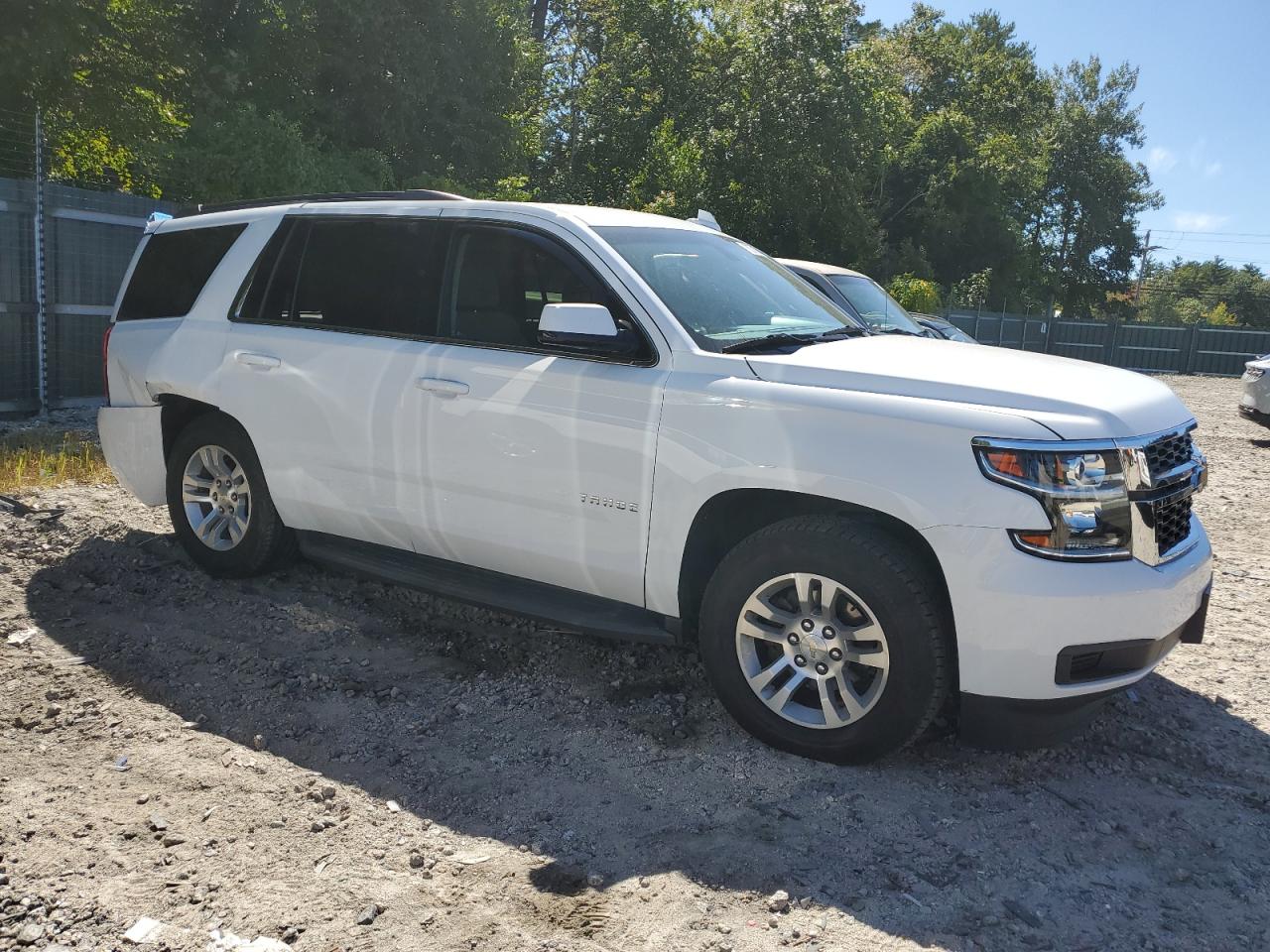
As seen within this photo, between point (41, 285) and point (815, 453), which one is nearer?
point (815, 453)

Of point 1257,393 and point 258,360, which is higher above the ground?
point 258,360

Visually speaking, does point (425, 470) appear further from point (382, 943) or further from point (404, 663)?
point (382, 943)

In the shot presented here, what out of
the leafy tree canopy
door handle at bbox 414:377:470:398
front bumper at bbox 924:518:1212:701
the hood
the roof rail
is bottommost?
front bumper at bbox 924:518:1212:701

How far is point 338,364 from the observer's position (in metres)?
4.95

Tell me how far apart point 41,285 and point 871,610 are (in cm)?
999

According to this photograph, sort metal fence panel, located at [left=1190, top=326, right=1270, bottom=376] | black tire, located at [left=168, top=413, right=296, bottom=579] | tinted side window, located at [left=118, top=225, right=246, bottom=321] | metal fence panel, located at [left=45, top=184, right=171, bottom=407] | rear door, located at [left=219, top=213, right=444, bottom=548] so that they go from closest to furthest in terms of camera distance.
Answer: rear door, located at [left=219, top=213, right=444, bottom=548]
black tire, located at [left=168, top=413, right=296, bottom=579]
tinted side window, located at [left=118, top=225, right=246, bottom=321]
metal fence panel, located at [left=45, top=184, right=171, bottom=407]
metal fence panel, located at [left=1190, top=326, right=1270, bottom=376]

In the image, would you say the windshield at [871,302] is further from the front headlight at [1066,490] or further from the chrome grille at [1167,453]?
the front headlight at [1066,490]

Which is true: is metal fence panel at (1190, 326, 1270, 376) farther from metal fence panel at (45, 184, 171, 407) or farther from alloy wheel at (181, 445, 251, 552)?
alloy wheel at (181, 445, 251, 552)

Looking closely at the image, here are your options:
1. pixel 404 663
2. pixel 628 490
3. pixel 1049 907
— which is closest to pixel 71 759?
pixel 404 663

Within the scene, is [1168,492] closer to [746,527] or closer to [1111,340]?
[746,527]

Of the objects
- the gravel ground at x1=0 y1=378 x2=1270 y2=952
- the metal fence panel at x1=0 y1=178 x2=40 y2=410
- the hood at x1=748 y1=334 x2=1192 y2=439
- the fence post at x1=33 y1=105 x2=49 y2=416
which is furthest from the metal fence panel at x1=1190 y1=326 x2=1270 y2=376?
the hood at x1=748 y1=334 x2=1192 y2=439

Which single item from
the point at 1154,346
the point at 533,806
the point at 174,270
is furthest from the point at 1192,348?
the point at 533,806

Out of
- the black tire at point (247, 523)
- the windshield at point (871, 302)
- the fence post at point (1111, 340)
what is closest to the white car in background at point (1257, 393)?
the windshield at point (871, 302)

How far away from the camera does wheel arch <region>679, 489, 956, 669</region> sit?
Result: 12.0 ft
